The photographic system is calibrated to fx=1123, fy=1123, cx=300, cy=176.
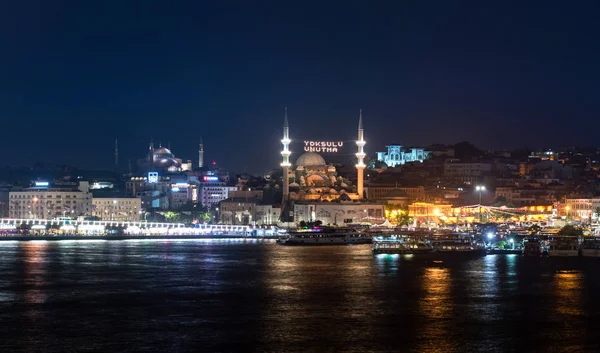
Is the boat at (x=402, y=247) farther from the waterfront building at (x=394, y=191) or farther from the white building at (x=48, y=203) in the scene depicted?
the white building at (x=48, y=203)

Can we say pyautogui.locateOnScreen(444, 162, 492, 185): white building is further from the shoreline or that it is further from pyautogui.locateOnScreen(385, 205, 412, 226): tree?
the shoreline

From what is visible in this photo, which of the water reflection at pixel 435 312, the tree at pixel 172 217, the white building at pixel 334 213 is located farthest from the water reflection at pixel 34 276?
the tree at pixel 172 217

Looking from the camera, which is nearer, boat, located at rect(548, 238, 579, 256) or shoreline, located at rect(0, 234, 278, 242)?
boat, located at rect(548, 238, 579, 256)

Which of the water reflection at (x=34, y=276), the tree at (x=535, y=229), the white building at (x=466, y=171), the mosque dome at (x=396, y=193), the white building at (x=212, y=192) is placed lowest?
the water reflection at (x=34, y=276)

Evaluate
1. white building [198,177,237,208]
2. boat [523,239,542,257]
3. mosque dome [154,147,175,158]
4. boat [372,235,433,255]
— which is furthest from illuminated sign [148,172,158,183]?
boat [523,239,542,257]

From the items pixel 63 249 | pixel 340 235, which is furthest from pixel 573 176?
pixel 63 249

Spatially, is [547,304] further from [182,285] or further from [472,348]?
[182,285]
